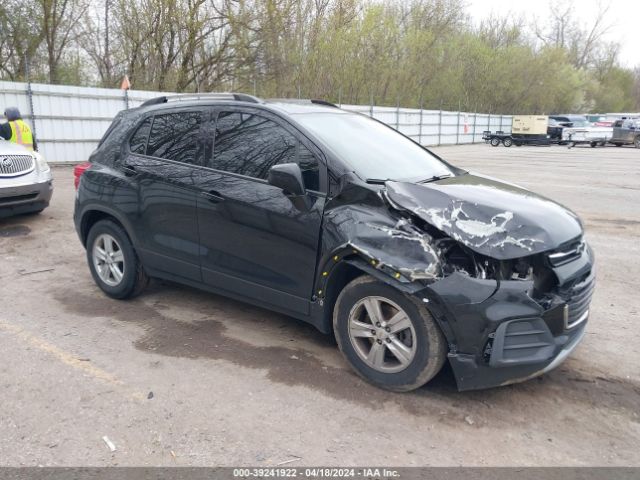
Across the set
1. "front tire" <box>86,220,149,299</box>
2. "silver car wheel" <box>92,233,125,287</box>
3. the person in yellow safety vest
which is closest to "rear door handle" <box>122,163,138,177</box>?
"front tire" <box>86,220,149,299</box>

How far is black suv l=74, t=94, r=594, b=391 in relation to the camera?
3.01m

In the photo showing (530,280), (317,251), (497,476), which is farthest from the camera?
(317,251)

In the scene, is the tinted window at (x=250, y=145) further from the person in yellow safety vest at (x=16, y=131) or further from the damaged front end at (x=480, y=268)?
the person in yellow safety vest at (x=16, y=131)

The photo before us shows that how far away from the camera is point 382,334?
3.30 m

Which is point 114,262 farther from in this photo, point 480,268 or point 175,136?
point 480,268

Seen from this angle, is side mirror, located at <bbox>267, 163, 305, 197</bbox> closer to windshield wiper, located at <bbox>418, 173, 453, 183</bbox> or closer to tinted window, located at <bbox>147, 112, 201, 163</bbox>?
windshield wiper, located at <bbox>418, 173, 453, 183</bbox>

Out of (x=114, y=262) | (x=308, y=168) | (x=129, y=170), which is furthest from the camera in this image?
(x=114, y=262)

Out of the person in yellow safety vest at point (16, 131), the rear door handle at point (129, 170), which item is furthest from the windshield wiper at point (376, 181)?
the person in yellow safety vest at point (16, 131)

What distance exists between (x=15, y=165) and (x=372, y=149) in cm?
597

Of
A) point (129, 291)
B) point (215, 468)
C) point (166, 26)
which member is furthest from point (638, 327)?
point (166, 26)

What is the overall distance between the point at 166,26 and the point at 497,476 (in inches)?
889

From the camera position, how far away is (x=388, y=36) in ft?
113

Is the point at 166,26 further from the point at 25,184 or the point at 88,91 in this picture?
the point at 25,184

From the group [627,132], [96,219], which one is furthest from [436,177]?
[627,132]
